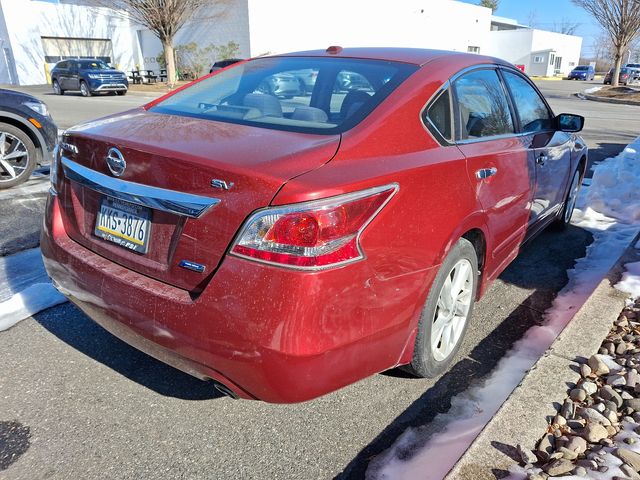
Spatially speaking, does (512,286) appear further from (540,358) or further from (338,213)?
(338,213)

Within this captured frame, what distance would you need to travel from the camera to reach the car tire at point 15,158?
607cm

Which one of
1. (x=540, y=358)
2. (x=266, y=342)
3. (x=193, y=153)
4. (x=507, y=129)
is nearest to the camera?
(x=266, y=342)

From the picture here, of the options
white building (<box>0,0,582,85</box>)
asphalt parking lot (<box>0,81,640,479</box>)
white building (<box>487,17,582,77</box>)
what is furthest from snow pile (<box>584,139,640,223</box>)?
white building (<box>487,17,582,77</box>)

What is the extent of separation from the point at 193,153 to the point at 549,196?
123 inches

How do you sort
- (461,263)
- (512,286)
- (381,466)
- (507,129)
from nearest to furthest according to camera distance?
(381,466) → (461,263) → (507,129) → (512,286)

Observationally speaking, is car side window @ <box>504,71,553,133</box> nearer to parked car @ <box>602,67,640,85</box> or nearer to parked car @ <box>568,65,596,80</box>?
parked car @ <box>602,67,640,85</box>

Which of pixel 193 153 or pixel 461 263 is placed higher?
pixel 193 153

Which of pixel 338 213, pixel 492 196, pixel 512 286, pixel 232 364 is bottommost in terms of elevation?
pixel 512 286

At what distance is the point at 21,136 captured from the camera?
20.2 feet

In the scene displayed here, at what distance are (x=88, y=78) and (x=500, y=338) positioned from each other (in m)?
26.7

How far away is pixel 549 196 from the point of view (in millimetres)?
4148

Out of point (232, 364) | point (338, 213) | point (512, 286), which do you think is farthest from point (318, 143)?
point (512, 286)

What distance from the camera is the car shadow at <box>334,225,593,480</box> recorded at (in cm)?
238

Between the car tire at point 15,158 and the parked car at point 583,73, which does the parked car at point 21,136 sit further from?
the parked car at point 583,73
